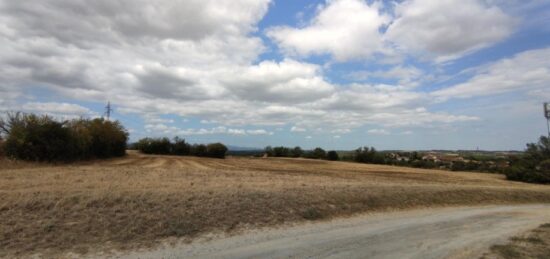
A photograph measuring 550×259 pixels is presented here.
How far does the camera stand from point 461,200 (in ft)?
63.0

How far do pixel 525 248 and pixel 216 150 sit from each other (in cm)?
6015

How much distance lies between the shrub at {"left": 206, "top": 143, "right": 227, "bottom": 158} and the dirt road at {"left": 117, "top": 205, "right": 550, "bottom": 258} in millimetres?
54831

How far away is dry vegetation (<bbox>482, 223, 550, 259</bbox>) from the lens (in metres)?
8.34

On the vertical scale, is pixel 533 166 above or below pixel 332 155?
below

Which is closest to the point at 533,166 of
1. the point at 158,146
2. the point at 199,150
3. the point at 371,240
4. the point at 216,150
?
the point at 371,240

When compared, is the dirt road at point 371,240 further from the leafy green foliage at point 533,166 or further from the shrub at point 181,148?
the shrub at point 181,148

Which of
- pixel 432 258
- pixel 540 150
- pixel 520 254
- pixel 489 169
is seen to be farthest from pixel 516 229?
pixel 489 169

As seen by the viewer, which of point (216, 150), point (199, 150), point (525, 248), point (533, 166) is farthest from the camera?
point (199, 150)

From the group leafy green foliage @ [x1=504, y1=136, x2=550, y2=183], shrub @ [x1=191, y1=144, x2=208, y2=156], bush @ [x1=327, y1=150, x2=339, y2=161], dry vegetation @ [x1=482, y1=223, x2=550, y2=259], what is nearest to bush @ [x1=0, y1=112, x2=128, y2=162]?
shrub @ [x1=191, y1=144, x2=208, y2=156]

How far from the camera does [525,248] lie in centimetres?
905

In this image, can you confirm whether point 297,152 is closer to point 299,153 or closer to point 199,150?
point 299,153

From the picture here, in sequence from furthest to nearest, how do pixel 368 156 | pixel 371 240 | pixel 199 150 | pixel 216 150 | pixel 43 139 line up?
1. pixel 199 150
2. pixel 216 150
3. pixel 368 156
4. pixel 43 139
5. pixel 371 240

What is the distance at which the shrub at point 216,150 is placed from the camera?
219 feet

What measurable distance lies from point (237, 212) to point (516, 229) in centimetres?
864
